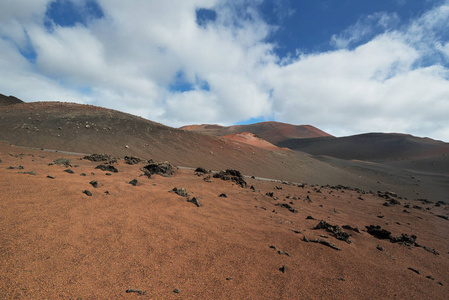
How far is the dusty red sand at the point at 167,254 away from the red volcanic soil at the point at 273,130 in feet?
308

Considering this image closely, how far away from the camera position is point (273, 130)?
108750 mm

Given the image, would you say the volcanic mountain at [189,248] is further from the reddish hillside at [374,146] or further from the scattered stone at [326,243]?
the reddish hillside at [374,146]

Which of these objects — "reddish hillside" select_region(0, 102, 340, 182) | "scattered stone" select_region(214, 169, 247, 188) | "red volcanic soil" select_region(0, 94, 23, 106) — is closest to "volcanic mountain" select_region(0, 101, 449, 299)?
"scattered stone" select_region(214, 169, 247, 188)

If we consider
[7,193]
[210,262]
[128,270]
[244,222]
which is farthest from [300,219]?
[7,193]

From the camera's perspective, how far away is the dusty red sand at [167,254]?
2.51m

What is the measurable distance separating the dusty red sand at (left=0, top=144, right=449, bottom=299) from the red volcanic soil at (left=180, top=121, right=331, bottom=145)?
9378cm

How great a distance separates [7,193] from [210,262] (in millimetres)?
4007

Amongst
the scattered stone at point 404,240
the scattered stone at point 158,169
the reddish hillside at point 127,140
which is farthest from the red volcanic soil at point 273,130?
the scattered stone at point 404,240

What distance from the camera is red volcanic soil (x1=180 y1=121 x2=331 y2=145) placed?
335 ft

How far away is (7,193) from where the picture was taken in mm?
3809

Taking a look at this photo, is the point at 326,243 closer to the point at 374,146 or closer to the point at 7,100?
the point at 7,100

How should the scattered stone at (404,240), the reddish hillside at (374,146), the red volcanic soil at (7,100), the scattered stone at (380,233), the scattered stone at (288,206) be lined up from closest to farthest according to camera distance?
1. the scattered stone at (404,240)
2. the scattered stone at (380,233)
3. the scattered stone at (288,206)
4. the red volcanic soil at (7,100)
5. the reddish hillside at (374,146)

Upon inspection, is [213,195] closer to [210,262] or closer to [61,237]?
[210,262]

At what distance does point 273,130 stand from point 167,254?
4315 inches
